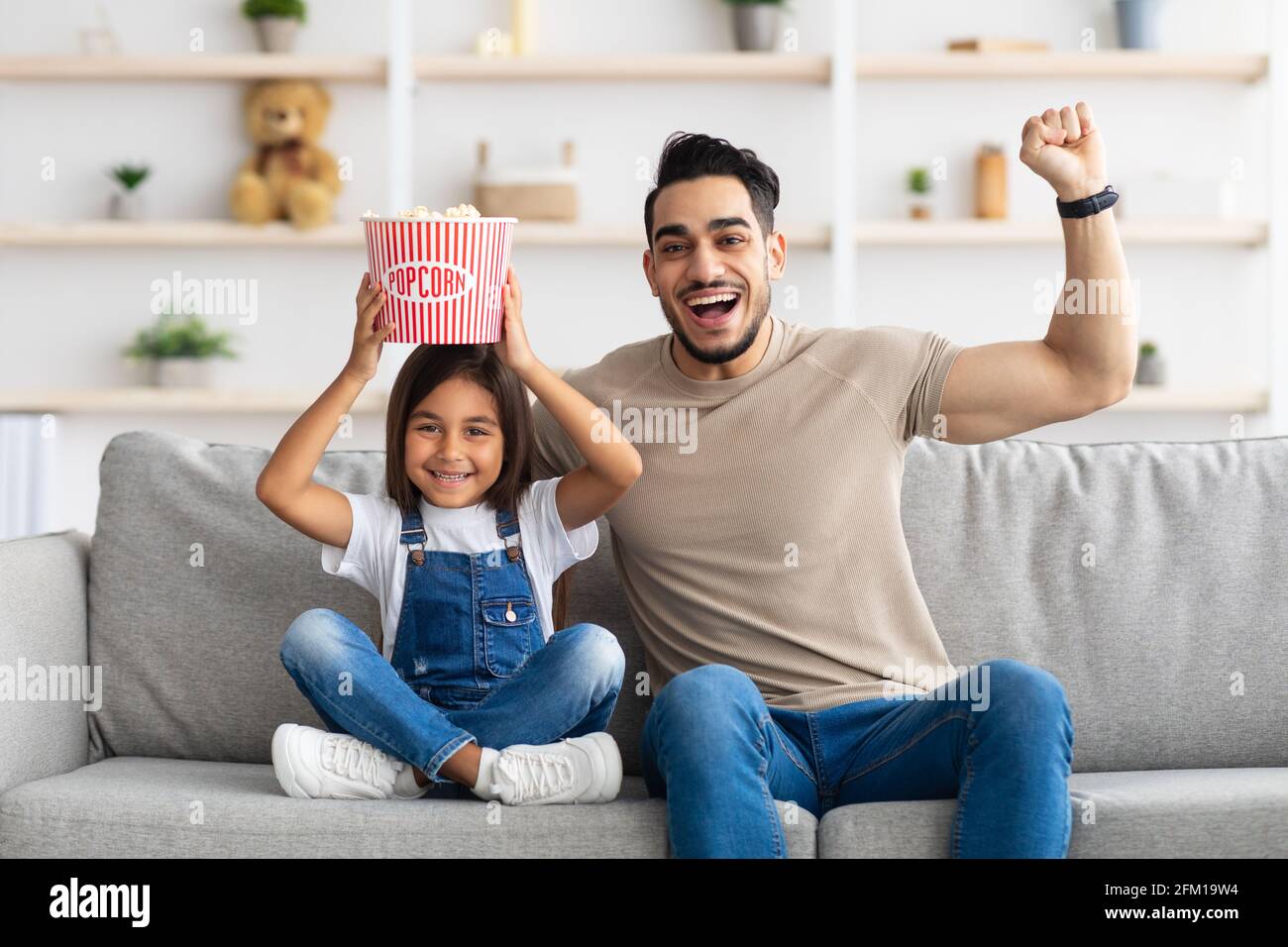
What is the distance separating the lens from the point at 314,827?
1.59 meters

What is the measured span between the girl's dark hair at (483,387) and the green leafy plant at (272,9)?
2.61m

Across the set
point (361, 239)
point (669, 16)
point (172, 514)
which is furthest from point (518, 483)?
point (669, 16)

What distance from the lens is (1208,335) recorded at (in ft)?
14.0

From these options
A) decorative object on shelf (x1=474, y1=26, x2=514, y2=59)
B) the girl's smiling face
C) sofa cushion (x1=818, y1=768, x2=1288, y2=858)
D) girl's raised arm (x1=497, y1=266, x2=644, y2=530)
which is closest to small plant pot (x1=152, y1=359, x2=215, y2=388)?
decorative object on shelf (x1=474, y1=26, x2=514, y2=59)

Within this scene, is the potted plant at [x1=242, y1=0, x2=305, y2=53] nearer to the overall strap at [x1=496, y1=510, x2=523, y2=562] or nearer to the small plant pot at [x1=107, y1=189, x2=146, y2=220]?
the small plant pot at [x1=107, y1=189, x2=146, y2=220]

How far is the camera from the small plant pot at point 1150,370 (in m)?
4.07

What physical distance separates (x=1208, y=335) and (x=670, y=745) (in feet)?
10.7

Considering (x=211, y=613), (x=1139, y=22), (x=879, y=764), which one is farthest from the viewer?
(x=1139, y=22)

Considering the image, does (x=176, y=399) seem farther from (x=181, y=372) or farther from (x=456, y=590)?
(x=456, y=590)

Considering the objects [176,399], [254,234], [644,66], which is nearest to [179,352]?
[176,399]

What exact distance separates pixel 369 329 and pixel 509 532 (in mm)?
349

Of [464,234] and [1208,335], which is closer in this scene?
[464,234]

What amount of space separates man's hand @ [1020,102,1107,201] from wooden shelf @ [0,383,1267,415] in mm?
2311
